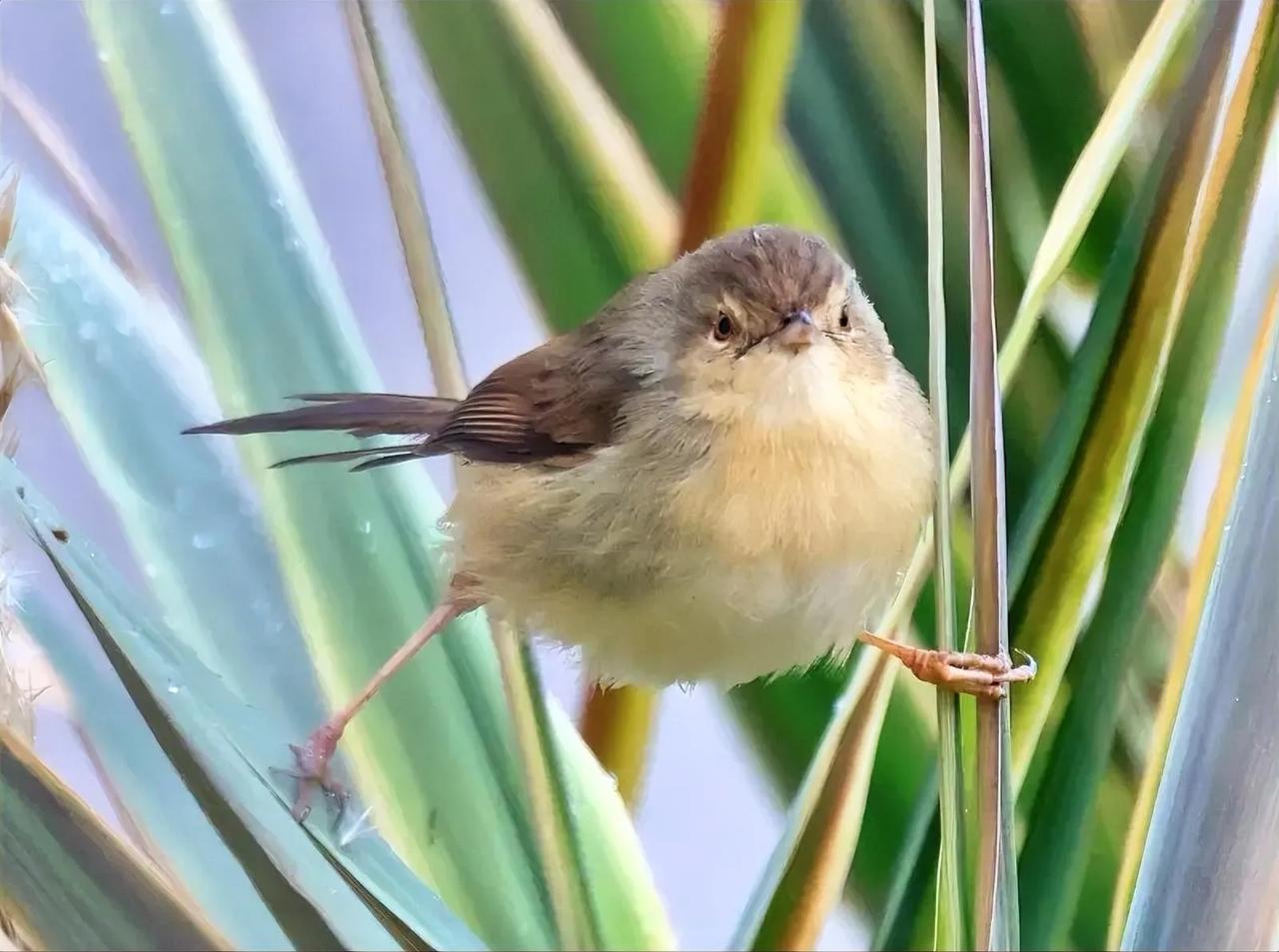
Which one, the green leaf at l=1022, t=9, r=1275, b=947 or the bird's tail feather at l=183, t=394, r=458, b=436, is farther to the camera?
the bird's tail feather at l=183, t=394, r=458, b=436

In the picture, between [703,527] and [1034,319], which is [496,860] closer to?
[703,527]

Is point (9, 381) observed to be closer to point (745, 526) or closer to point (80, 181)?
point (80, 181)

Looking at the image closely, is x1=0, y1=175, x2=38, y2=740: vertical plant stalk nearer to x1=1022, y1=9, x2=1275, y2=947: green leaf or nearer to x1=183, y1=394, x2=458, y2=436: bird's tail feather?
x1=183, y1=394, x2=458, y2=436: bird's tail feather

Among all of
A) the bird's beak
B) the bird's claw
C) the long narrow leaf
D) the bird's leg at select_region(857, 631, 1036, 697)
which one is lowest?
the bird's claw

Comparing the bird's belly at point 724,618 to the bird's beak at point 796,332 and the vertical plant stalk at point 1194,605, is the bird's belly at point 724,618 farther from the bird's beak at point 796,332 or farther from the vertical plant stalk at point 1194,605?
the vertical plant stalk at point 1194,605

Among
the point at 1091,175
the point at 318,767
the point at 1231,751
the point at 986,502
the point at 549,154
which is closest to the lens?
the point at 986,502

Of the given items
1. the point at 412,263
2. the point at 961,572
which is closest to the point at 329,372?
the point at 412,263

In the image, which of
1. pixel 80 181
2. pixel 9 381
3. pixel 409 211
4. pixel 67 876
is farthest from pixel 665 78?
pixel 67 876

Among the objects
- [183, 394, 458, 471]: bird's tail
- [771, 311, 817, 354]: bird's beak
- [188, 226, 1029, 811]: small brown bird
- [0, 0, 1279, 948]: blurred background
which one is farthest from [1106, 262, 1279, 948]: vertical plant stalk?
[183, 394, 458, 471]: bird's tail
